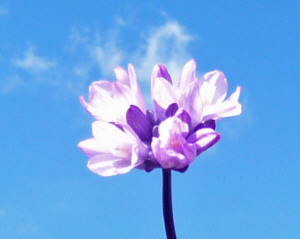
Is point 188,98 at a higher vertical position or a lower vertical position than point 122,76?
lower

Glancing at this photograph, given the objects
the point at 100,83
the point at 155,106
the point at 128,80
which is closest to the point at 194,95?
the point at 155,106

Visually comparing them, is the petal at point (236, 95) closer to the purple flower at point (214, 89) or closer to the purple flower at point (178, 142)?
the purple flower at point (214, 89)

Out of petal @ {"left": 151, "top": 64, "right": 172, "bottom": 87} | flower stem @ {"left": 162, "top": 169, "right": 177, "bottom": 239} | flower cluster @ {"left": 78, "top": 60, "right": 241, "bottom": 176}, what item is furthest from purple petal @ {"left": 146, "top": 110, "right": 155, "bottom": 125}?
flower stem @ {"left": 162, "top": 169, "right": 177, "bottom": 239}

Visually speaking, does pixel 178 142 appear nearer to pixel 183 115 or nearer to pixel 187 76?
pixel 183 115

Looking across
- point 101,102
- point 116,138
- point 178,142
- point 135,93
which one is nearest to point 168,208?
point 178,142

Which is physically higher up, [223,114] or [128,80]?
[128,80]

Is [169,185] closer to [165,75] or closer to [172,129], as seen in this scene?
[172,129]
